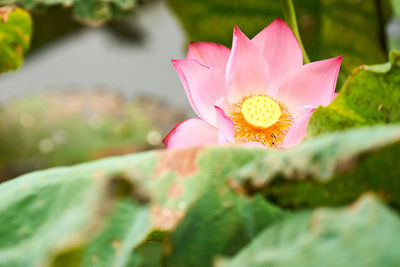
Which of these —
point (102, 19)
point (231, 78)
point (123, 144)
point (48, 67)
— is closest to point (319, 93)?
point (231, 78)

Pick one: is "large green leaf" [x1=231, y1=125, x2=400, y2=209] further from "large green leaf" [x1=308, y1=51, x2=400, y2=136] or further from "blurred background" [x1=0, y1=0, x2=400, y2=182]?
"blurred background" [x1=0, y1=0, x2=400, y2=182]

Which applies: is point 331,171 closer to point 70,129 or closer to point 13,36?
point 13,36

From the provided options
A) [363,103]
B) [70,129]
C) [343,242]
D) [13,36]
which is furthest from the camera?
[70,129]

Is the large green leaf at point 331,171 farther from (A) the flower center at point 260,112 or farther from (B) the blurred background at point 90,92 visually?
(B) the blurred background at point 90,92

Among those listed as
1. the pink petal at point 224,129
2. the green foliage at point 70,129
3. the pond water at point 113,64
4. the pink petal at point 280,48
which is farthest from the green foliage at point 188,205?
the pond water at point 113,64

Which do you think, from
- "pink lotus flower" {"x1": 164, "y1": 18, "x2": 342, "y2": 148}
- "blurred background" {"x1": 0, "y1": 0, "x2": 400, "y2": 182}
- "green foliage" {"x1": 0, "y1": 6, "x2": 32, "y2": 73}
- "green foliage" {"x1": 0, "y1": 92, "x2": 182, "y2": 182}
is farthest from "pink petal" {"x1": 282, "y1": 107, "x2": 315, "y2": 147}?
"green foliage" {"x1": 0, "y1": 92, "x2": 182, "y2": 182}

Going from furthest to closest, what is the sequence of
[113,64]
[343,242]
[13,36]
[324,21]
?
[113,64], [324,21], [13,36], [343,242]

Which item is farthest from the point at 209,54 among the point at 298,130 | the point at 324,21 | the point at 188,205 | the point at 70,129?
the point at 70,129
